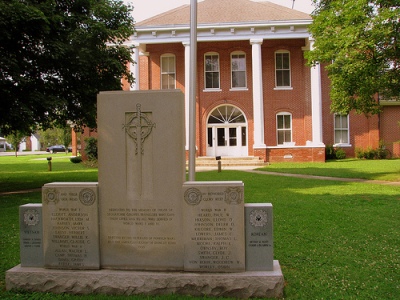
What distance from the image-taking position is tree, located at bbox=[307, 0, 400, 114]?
47.9 ft

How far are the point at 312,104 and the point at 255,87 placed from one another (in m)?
4.04

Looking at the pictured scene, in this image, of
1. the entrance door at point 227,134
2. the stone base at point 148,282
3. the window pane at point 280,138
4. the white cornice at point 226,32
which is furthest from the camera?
the entrance door at point 227,134

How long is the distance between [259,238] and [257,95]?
23747 mm

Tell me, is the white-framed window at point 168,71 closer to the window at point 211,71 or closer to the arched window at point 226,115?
the window at point 211,71

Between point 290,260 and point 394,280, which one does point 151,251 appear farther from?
point 394,280

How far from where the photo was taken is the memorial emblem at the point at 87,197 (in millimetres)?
5078

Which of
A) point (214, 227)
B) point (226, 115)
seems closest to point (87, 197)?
point (214, 227)

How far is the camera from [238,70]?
99.3 ft

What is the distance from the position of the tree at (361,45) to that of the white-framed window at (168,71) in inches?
615

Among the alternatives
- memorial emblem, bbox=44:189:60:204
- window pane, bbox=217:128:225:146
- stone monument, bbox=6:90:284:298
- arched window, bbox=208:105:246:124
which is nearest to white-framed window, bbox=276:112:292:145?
arched window, bbox=208:105:246:124

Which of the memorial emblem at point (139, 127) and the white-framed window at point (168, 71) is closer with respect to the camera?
the memorial emblem at point (139, 127)

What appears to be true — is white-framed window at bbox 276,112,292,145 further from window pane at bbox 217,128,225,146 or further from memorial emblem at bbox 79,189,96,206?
memorial emblem at bbox 79,189,96,206

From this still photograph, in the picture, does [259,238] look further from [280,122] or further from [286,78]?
[286,78]

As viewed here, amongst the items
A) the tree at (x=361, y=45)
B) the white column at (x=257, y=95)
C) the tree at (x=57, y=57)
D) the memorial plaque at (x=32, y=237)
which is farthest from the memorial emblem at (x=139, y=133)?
the white column at (x=257, y=95)
